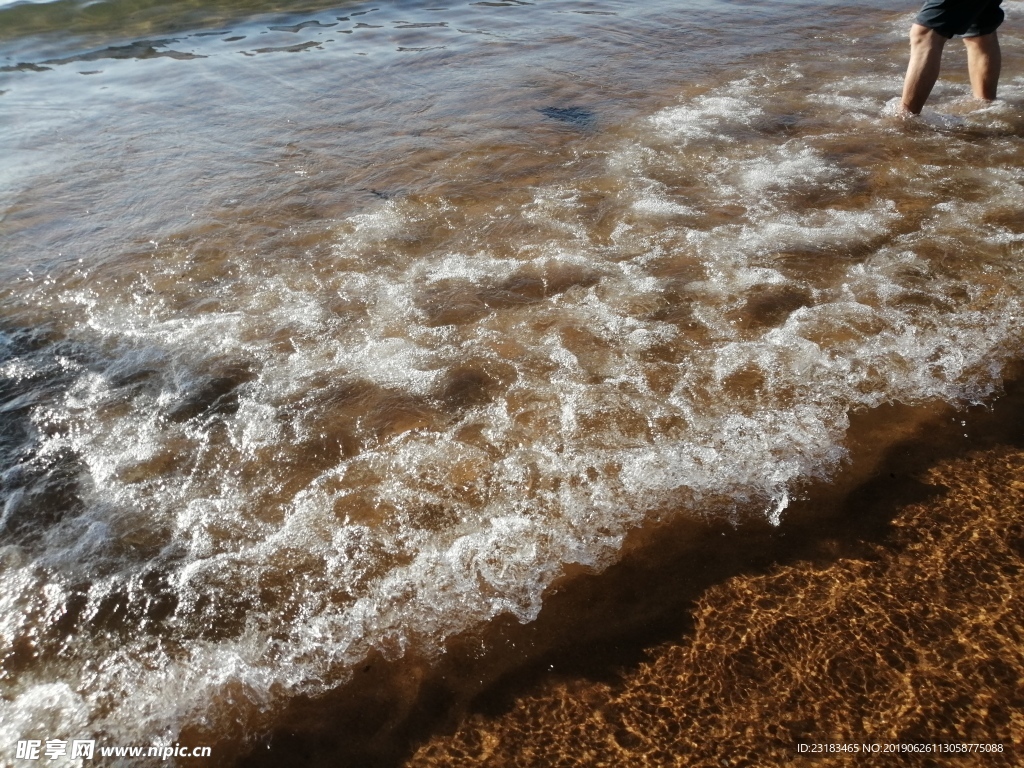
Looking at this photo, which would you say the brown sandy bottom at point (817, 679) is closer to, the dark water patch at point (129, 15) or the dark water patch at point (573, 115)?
the dark water patch at point (573, 115)

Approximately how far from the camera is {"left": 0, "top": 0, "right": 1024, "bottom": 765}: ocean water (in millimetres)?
1945

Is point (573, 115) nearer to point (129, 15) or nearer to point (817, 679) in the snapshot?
point (817, 679)

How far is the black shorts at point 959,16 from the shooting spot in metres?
4.32

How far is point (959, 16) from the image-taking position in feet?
14.2

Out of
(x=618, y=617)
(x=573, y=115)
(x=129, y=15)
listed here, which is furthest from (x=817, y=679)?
(x=129, y=15)

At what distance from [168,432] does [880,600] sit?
2.43 meters

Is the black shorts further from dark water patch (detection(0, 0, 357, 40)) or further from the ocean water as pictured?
dark water patch (detection(0, 0, 357, 40))

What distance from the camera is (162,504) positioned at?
2.25 m

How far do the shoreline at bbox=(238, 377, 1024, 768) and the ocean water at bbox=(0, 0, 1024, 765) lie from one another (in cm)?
6

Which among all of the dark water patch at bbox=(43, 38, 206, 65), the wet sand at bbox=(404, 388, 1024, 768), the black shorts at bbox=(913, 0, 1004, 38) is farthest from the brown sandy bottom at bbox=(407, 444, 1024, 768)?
the dark water patch at bbox=(43, 38, 206, 65)

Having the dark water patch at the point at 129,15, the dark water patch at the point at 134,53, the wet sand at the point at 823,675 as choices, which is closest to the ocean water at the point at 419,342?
the wet sand at the point at 823,675

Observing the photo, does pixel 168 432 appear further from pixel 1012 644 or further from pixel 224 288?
pixel 1012 644

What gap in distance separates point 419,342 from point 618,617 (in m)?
1.49

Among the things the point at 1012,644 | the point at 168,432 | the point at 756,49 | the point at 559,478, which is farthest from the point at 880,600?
the point at 756,49
